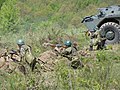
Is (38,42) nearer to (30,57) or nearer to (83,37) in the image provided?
(83,37)

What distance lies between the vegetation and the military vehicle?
0.67 meters

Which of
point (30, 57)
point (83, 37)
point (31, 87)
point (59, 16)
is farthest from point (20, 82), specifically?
point (59, 16)

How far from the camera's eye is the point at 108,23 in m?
16.7

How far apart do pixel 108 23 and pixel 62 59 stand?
6.63 meters

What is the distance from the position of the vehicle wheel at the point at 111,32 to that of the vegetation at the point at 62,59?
2.44ft

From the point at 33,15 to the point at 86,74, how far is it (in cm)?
3138

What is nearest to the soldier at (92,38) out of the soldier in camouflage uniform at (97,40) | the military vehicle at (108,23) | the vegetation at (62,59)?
the soldier in camouflage uniform at (97,40)

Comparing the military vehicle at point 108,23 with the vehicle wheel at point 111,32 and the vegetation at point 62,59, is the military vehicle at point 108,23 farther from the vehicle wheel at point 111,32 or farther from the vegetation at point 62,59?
the vegetation at point 62,59

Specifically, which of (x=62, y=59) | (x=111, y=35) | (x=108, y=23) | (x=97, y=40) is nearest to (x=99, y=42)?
(x=97, y=40)

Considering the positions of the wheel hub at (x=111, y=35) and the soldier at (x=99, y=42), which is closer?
the soldier at (x=99, y=42)

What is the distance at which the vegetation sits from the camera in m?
7.27

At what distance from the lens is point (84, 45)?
54.5 ft

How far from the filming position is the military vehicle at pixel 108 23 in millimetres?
16469

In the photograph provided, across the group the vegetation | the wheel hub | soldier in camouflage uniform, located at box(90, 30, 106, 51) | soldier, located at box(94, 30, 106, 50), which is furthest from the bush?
soldier, located at box(94, 30, 106, 50)
